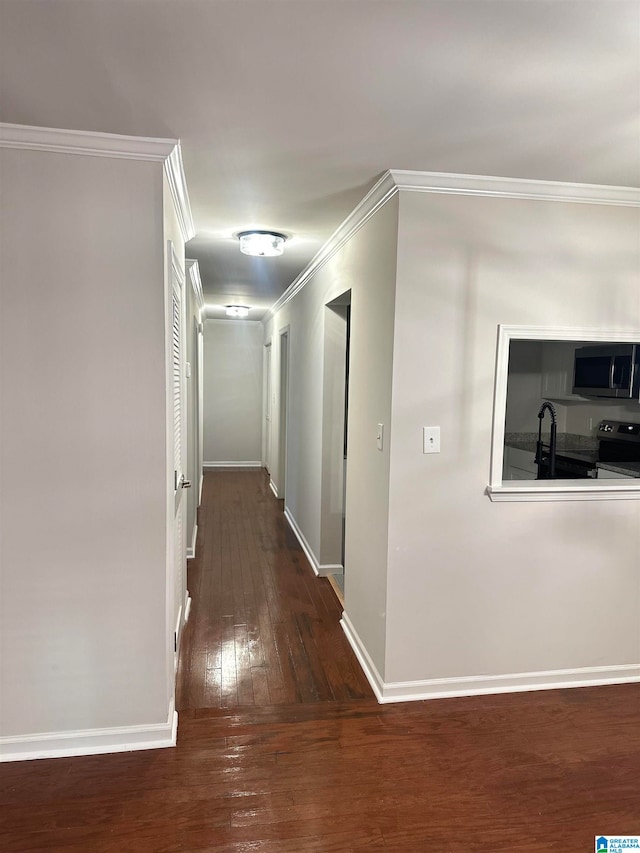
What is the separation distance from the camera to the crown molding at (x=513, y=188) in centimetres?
237

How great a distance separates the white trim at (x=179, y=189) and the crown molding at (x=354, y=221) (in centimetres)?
84

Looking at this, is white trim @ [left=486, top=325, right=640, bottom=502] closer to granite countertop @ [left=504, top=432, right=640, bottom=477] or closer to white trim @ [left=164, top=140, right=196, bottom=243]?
granite countertop @ [left=504, top=432, right=640, bottom=477]

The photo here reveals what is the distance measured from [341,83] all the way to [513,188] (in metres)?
1.15

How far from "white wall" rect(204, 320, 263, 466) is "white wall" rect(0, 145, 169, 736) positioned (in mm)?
6576

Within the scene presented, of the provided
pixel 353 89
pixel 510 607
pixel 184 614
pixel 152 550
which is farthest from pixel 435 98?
pixel 184 614

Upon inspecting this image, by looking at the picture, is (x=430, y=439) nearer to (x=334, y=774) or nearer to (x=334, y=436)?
(x=334, y=774)

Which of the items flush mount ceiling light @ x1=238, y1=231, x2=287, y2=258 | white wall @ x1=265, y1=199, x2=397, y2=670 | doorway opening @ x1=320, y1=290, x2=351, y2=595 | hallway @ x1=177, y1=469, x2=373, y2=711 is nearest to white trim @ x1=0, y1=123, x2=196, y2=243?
white wall @ x1=265, y1=199, x2=397, y2=670

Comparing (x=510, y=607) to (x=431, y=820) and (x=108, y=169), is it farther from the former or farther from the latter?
(x=108, y=169)

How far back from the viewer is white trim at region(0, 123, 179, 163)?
2.00 meters

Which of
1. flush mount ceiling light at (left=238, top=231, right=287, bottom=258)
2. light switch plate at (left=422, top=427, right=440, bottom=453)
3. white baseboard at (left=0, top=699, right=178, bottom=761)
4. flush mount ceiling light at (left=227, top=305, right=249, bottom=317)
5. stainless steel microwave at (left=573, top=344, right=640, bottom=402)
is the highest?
flush mount ceiling light at (left=227, top=305, right=249, bottom=317)

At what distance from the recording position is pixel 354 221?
2951 mm

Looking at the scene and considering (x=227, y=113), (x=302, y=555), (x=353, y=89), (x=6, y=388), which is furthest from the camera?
(x=302, y=555)

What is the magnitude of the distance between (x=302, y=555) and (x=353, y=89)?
12.2 ft

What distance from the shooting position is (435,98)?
67.7 inches
